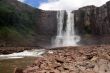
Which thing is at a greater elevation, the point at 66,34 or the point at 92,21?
the point at 92,21

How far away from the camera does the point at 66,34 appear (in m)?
102

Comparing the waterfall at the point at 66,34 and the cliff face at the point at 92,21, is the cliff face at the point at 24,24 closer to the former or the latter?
the waterfall at the point at 66,34

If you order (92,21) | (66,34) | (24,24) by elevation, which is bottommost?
(66,34)

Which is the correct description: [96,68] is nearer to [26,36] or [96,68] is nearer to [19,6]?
[26,36]

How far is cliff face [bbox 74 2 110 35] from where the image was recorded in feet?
347

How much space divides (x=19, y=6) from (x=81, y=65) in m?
99.3

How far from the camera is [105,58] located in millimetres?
17281

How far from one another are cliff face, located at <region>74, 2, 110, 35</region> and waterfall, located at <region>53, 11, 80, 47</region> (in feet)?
11.3

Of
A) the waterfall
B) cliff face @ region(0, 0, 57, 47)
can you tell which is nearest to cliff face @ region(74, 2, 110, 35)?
the waterfall

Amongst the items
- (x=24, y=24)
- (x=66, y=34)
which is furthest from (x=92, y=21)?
(x=24, y=24)

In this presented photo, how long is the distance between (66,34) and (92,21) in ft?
46.3

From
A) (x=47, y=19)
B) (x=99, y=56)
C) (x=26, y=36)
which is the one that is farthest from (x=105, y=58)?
(x=47, y=19)

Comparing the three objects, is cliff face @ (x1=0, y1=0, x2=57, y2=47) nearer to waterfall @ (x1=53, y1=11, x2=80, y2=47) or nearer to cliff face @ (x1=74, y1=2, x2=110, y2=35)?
waterfall @ (x1=53, y1=11, x2=80, y2=47)

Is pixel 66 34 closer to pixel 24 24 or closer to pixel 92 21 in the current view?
pixel 92 21
